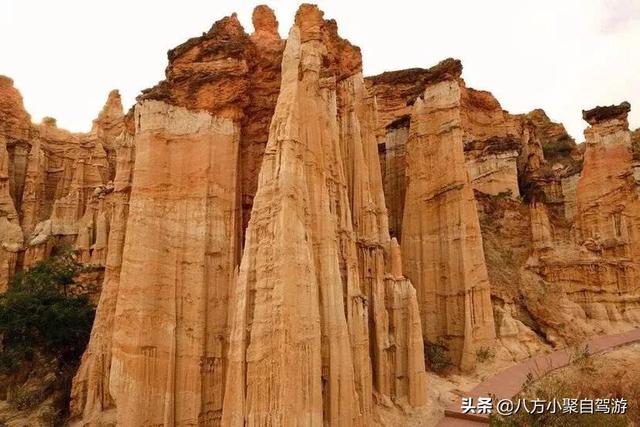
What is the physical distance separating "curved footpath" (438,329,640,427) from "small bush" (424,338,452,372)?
1845 mm

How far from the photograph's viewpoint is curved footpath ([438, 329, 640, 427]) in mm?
13789

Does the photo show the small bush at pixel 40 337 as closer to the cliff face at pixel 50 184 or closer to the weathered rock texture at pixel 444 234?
the cliff face at pixel 50 184

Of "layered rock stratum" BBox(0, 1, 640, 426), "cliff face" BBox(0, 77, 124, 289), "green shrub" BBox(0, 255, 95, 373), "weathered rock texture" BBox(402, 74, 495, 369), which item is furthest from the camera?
"cliff face" BBox(0, 77, 124, 289)

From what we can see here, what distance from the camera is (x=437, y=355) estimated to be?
61.0 feet

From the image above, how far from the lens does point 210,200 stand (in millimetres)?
14031

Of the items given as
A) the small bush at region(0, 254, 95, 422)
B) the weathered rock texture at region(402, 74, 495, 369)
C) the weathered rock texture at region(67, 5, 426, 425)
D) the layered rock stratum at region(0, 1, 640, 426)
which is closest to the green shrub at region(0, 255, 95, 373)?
the small bush at region(0, 254, 95, 422)

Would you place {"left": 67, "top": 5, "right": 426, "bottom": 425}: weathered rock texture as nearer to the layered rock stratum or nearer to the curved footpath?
the layered rock stratum

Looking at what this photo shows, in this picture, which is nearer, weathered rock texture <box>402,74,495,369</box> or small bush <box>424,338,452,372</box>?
small bush <box>424,338,452,372</box>

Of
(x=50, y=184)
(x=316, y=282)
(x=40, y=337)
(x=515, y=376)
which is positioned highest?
(x=50, y=184)

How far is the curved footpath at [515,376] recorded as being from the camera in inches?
543

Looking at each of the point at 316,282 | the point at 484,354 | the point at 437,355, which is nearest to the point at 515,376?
the point at 484,354

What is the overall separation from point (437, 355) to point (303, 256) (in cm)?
1040

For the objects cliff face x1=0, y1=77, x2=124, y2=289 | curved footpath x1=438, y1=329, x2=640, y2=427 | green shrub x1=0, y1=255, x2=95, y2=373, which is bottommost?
curved footpath x1=438, y1=329, x2=640, y2=427

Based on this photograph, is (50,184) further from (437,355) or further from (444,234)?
(437,355)
